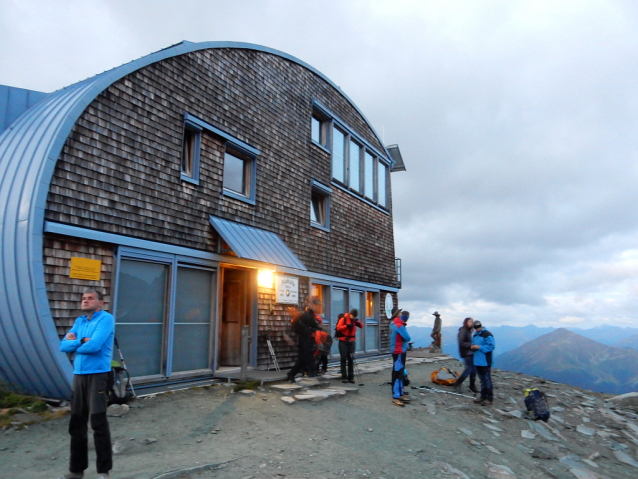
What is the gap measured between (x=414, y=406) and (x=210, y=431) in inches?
178

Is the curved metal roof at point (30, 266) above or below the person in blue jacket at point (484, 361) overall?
above

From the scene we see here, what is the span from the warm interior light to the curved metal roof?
5.40 metres

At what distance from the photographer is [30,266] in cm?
683

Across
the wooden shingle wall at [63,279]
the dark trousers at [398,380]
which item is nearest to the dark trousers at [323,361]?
the dark trousers at [398,380]

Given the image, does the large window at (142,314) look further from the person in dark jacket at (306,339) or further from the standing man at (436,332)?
the standing man at (436,332)

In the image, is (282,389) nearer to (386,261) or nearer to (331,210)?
(331,210)

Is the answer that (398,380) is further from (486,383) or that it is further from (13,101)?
(13,101)

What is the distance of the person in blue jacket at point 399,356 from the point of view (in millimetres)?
9523

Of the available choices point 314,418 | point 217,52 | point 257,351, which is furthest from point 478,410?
point 217,52

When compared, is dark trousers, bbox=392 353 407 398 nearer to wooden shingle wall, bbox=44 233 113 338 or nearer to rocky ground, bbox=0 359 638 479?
rocky ground, bbox=0 359 638 479

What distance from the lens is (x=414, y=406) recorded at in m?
9.51

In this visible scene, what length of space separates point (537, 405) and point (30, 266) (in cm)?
980

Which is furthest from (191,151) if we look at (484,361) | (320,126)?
(484,361)

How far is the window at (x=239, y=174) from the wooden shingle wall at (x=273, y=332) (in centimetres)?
241
